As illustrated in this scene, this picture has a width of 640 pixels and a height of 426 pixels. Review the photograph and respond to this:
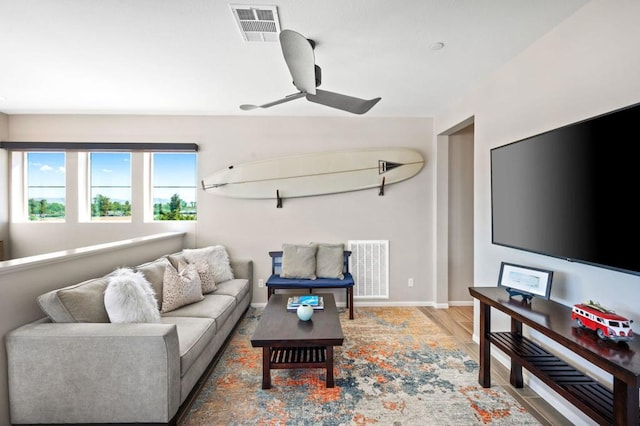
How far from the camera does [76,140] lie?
3.70 metres

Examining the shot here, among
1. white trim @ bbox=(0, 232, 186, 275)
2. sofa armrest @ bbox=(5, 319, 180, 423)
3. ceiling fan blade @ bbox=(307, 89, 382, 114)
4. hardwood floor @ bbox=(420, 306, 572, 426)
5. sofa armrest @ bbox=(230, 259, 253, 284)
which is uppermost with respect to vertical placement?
ceiling fan blade @ bbox=(307, 89, 382, 114)

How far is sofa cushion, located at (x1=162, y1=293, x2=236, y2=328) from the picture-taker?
2.40m

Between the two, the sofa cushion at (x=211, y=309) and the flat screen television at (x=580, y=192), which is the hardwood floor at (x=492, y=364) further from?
the sofa cushion at (x=211, y=309)

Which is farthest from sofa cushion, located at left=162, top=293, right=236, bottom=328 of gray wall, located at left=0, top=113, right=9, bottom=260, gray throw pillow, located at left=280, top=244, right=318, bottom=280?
gray wall, located at left=0, top=113, right=9, bottom=260

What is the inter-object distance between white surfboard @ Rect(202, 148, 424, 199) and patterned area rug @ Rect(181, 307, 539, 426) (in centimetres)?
186

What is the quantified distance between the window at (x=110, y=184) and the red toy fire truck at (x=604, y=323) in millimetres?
4609

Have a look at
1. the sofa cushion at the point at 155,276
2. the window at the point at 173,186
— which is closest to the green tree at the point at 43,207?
the window at the point at 173,186

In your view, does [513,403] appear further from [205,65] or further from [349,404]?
[205,65]

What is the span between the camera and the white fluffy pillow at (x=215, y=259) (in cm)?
322

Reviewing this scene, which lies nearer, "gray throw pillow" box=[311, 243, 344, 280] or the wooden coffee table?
the wooden coffee table

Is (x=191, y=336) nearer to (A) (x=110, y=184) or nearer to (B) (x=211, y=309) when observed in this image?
(B) (x=211, y=309)

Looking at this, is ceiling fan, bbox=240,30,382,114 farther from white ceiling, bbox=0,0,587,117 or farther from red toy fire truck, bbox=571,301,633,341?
red toy fire truck, bbox=571,301,633,341

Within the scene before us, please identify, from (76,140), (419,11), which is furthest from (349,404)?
(76,140)

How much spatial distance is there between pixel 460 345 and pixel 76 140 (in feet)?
17.0
